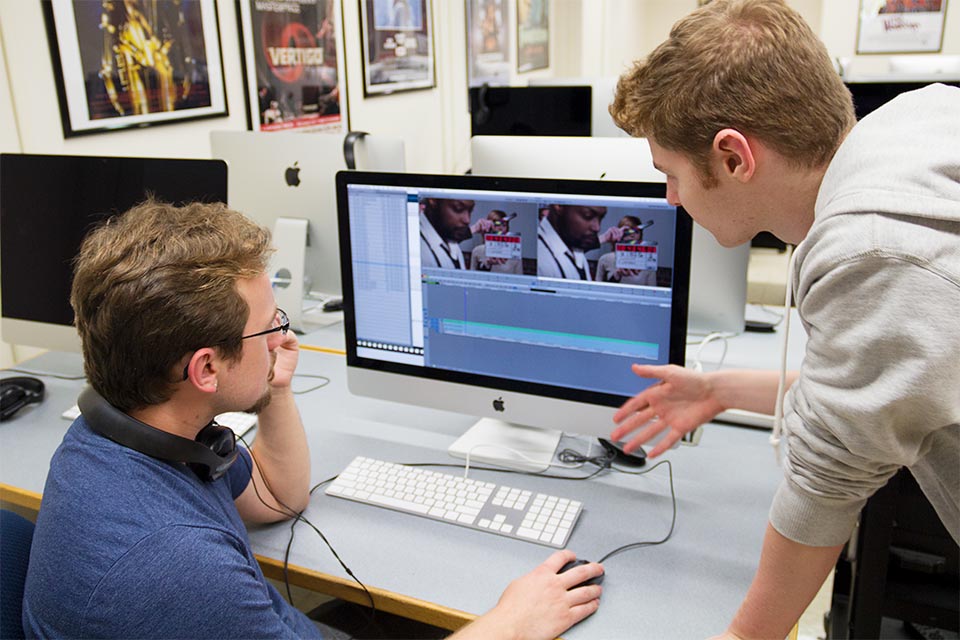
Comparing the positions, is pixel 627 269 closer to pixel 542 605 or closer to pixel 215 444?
pixel 542 605

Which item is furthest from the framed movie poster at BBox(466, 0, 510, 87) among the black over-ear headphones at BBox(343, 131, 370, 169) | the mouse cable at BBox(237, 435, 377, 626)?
the mouse cable at BBox(237, 435, 377, 626)

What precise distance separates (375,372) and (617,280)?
1.74 feet

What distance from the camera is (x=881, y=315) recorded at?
2.46 feet

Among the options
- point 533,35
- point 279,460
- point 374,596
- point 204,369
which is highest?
point 533,35

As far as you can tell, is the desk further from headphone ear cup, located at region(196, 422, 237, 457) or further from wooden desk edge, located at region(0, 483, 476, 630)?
headphone ear cup, located at region(196, 422, 237, 457)

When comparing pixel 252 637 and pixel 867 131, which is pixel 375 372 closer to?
pixel 252 637

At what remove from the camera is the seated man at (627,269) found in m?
1.23

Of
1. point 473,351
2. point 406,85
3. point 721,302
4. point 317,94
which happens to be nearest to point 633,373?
point 473,351

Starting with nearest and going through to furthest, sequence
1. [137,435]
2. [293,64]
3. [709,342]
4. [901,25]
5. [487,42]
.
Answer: [137,435] → [709,342] → [293,64] → [487,42] → [901,25]

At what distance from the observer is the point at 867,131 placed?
83cm

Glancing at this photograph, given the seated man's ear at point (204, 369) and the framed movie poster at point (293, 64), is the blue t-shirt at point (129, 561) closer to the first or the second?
the seated man's ear at point (204, 369)

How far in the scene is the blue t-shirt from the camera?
2.69 feet

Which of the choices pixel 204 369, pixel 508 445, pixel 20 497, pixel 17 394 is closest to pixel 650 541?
pixel 508 445

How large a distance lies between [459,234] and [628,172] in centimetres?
44
